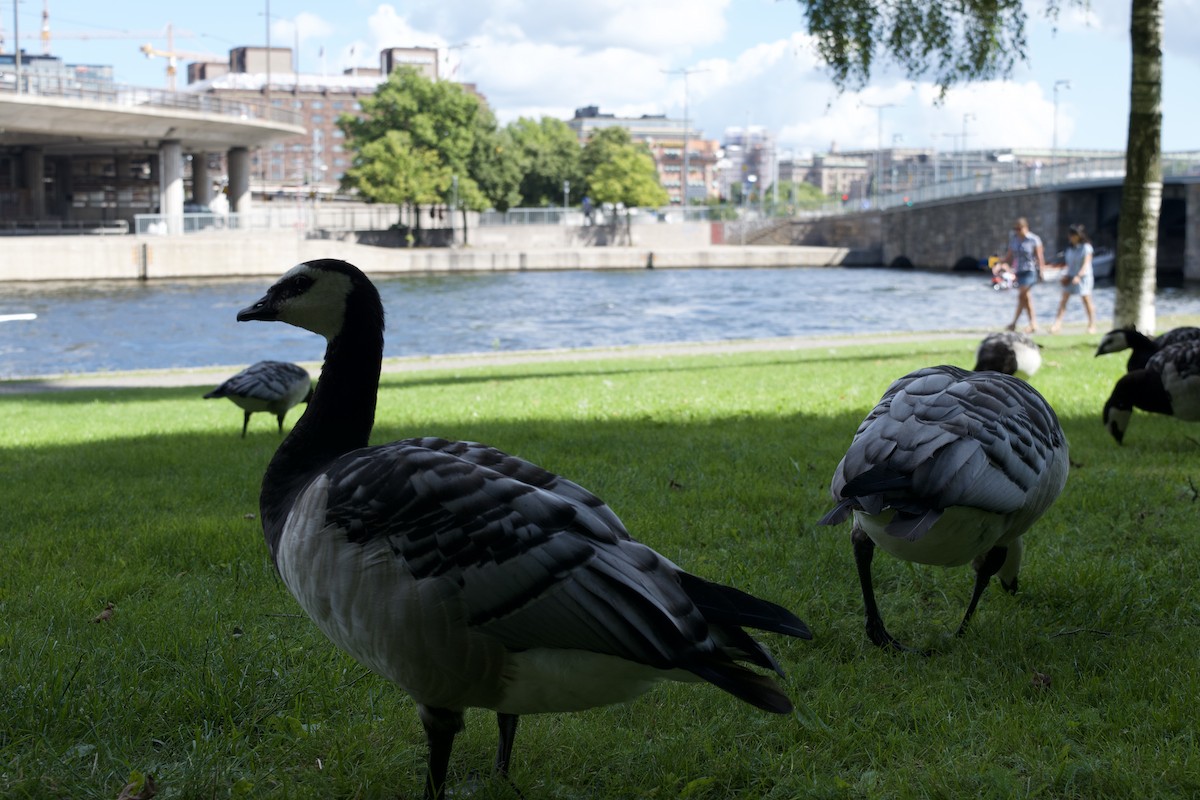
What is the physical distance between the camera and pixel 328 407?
342cm

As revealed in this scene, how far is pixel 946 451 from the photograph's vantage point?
3814 millimetres

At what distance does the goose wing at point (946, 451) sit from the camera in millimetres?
3691

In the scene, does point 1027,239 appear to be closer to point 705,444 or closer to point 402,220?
point 705,444

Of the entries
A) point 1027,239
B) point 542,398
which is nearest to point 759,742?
point 542,398

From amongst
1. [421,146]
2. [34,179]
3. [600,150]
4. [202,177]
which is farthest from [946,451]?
[600,150]

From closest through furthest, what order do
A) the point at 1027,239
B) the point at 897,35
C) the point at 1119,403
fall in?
the point at 1119,403, the point at 897,35, the point at 1027,239

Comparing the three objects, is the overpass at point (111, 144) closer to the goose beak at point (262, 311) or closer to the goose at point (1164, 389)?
the goose at point (1164, 389)

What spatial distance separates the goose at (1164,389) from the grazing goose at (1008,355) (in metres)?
0.96

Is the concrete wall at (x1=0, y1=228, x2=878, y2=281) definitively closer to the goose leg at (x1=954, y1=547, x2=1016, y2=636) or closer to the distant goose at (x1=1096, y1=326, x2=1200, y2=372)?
the distant goose at (x1=1096, y1=326, x2=1200, y2=372)

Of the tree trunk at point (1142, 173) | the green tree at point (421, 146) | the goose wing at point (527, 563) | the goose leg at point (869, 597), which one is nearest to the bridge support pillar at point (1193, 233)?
the tree trunk at point (1142, 173)

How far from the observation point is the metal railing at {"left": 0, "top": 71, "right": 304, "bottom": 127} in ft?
217

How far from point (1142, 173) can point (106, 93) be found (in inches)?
2735

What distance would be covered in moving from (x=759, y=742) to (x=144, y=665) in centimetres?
232

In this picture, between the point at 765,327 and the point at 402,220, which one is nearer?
the point at 765,327
